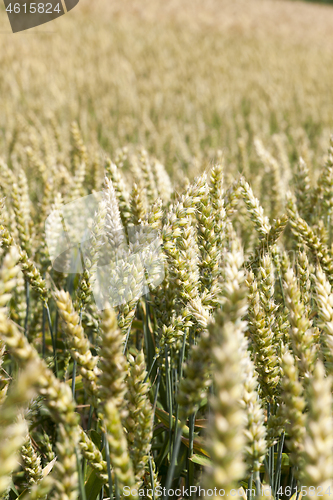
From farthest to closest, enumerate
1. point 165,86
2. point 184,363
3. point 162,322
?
1. point 165,86
2. point 162,322
3. point 184,363

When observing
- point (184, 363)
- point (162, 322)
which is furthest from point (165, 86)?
point (184, 363)

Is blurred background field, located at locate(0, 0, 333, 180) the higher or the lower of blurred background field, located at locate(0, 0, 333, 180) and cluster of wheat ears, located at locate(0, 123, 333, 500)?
the higher

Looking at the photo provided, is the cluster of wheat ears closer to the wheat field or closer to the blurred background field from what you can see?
the wheat field

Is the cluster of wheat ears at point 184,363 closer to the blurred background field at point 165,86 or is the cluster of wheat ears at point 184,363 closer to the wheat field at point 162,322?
the wheat field at point 162,322

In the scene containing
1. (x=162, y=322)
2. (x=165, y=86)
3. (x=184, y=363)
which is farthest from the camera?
(x=165, y=86)

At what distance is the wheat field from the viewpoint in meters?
0.50

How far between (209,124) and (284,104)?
123 cm

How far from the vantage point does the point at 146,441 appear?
2.02 ft

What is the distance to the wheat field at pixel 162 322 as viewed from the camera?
19.7 inches

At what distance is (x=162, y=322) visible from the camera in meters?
0.91

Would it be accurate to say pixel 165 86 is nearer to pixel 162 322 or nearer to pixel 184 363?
pixel 162 322

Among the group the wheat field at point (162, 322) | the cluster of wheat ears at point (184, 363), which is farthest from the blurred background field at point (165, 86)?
the cluster of wheat ears at point (184, 363)

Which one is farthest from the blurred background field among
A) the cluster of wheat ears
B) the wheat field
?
the cluster of wheat ears

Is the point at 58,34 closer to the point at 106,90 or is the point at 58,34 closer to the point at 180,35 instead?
the point at 106,90
